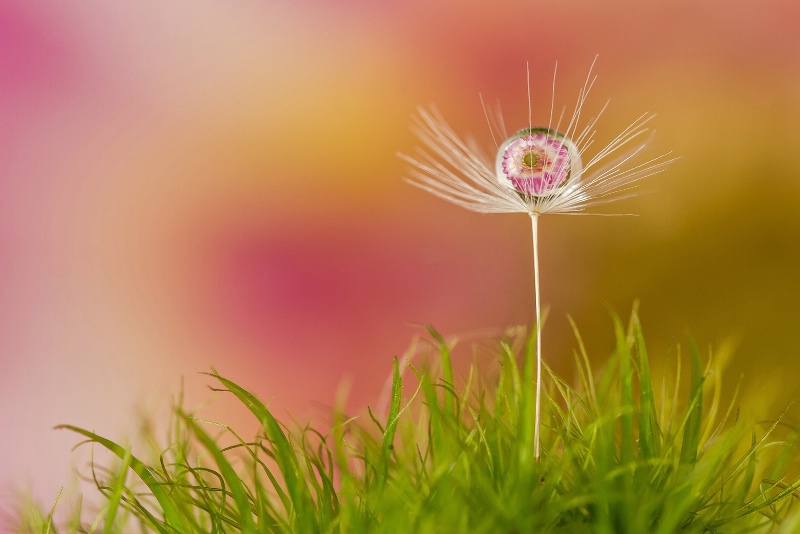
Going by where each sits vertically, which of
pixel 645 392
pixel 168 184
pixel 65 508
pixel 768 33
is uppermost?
pixel 768 33

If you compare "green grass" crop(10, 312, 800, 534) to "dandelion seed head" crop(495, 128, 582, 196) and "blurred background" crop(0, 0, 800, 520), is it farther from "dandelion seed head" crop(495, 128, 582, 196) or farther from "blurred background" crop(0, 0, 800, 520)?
"blurred background" crop(0, 0, 800, 520)

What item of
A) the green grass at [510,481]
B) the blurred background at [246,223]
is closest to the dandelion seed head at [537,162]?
the green grass at [510,481]

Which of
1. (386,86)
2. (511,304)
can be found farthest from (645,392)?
(386,86)

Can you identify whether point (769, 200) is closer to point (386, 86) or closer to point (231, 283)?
point (386, 86)

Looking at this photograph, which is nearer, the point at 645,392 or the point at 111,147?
the point at 645,392

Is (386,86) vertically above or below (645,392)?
above

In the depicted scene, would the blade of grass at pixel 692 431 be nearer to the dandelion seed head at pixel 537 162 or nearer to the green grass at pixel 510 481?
the green grass at pixel 510 481
